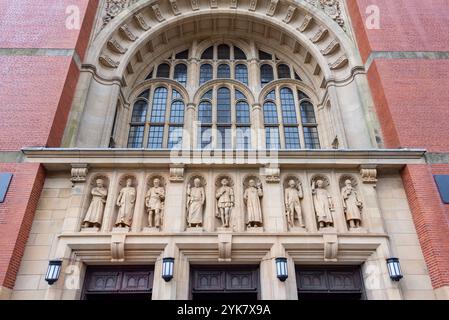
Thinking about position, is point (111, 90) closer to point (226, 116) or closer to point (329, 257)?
point (226, 116)

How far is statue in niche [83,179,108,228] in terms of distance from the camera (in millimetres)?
7874

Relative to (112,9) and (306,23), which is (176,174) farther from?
(306,23)

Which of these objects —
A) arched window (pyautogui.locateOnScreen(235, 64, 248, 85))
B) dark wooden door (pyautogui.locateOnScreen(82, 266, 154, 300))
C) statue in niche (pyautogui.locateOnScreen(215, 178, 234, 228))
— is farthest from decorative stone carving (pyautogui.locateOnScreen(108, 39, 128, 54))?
dark wooden door (pyautogui.locateOnScreen(82, 266, 154, 300))

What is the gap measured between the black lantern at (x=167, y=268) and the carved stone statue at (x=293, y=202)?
9.61ft

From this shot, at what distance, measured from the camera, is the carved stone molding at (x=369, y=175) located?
8469mm

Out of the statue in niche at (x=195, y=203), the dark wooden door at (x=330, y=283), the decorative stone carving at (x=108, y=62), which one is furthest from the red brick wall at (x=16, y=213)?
the dark wooden door at (x=330, y=283)

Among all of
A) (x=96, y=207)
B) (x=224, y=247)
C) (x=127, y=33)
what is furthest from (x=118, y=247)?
(x=127, y=33)

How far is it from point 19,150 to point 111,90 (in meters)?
3.85

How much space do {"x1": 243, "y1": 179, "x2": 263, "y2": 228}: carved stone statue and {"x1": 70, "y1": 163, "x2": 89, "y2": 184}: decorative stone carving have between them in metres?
4.11

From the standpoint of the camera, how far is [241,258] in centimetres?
770

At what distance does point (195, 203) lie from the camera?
8.13 m

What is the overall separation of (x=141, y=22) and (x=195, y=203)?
8640mm

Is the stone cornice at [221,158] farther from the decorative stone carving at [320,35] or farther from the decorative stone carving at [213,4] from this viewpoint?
the decorative stone carving at [213,4]
